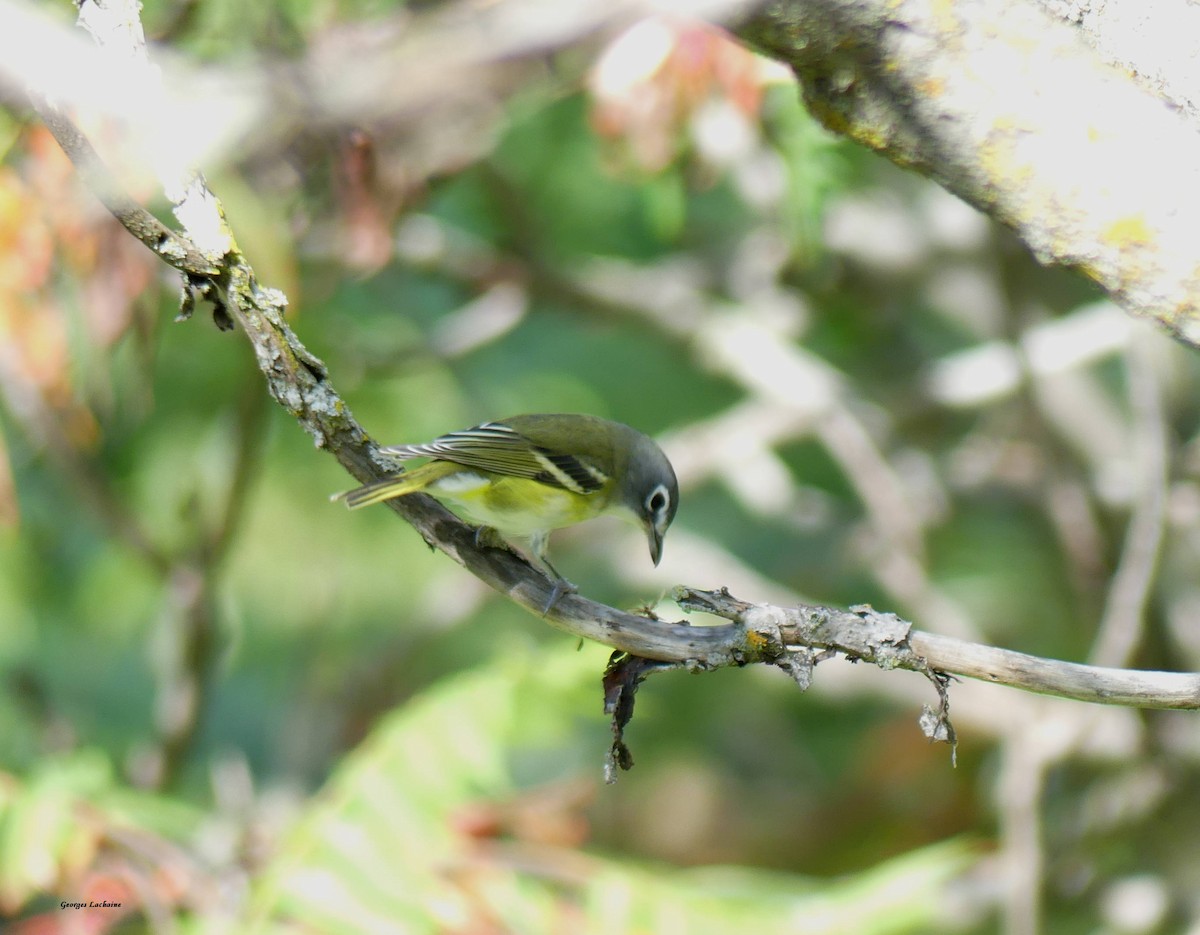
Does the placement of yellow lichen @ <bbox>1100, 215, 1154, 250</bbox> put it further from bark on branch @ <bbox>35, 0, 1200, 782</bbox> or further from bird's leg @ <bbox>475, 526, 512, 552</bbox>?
bird's leg @ <bbox>475, 526, 512, 552</bbox>

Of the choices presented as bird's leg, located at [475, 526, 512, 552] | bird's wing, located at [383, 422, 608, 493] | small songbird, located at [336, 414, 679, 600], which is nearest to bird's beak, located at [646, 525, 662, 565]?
small songbird, located at [336, 414, 679, 600]

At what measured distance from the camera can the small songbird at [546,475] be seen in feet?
7.93

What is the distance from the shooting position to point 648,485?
2852 mm

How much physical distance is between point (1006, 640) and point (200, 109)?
4.07 metres

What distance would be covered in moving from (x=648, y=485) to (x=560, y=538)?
5.19 feet

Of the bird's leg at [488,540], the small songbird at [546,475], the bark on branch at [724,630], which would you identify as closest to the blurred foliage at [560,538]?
the small songbird at [546,475]

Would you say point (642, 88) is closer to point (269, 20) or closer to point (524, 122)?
point (269, 20)

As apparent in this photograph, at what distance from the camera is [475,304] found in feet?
15.2

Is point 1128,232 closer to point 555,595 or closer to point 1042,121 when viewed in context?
point 1042,121

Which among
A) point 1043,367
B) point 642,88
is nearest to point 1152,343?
point 1043,367

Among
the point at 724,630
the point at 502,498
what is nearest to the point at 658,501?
the point at 502,498

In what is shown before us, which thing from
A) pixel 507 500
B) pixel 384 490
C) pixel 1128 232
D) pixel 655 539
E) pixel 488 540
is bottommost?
pixel 655 539

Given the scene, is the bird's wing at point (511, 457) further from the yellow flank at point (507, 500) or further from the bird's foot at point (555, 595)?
the bird's foot at point (555, 595)

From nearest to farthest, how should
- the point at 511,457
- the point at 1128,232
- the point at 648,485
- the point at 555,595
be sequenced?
the point at 1128,232
the point at 555,595
the point at 511,457
the point at 648,485
